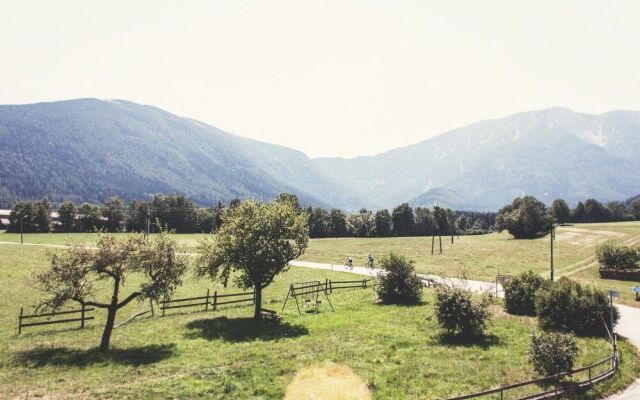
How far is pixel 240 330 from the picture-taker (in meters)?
33.0

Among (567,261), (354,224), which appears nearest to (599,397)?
(567,261)

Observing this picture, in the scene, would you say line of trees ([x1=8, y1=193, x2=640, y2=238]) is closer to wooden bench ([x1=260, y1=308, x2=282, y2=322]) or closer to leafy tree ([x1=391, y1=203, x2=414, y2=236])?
leafy tree ([x1=391, y1=203, x2=414, y2=236])

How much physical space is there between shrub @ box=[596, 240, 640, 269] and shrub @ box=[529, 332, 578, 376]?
5057 centimetres

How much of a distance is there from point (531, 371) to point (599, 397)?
→ 3355 millimetres

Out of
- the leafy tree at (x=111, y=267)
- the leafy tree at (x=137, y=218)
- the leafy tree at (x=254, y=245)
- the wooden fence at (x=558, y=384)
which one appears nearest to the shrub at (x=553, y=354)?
the wooden fence at (x=558, y=384)

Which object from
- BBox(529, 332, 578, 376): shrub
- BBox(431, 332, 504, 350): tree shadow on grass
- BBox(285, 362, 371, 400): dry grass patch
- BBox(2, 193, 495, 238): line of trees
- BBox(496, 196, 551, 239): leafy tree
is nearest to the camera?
BBox(285, 362, 371, 400): dry grass patch

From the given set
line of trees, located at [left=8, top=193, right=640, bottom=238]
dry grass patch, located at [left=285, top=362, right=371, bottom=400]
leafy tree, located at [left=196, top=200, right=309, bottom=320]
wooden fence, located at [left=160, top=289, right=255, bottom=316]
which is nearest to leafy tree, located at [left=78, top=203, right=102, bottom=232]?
line of trees, located at [left=8, top=193, right=640, bottom=238]

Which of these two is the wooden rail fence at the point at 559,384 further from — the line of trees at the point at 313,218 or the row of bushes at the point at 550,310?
the line of trees at the point at 313,218

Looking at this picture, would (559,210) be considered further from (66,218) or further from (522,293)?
(66,218)

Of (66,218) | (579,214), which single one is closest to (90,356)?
(66,218)

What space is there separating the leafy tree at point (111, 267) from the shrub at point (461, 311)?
1825 centimetres

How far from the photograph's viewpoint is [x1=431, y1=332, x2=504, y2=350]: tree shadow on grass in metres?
28.0

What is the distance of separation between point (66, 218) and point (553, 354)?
6864 inches

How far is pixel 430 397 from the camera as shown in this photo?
19797 millimetres
